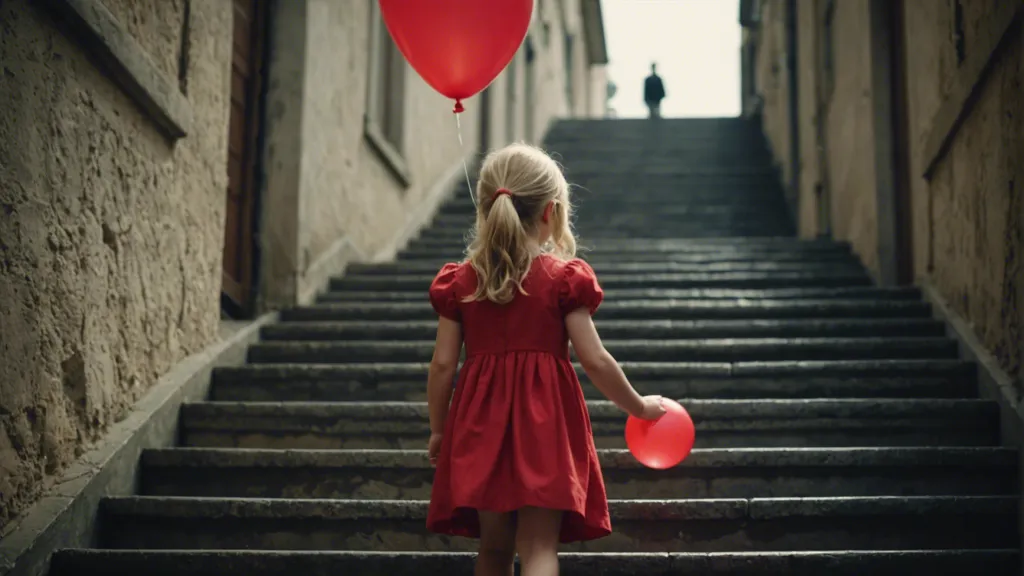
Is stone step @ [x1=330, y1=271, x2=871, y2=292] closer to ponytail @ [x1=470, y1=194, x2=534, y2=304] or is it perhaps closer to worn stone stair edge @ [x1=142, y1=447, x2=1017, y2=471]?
worn stone stair edge @ [x1=142, y1=447, x2=1017, y2=471]

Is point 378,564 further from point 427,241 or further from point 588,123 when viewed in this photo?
point 588,123

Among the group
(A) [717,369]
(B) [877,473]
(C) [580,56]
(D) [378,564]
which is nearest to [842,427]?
(B) [877,473]

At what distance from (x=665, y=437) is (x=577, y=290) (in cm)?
46

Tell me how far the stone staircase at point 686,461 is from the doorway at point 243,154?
1.43ft

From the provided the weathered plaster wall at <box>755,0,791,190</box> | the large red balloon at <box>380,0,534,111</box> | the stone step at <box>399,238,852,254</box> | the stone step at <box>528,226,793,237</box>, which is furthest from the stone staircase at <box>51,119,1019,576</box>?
the weathered plaster wall at <box>755,0,791,190</box>

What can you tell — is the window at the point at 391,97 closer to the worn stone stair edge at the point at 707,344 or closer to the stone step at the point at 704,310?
the stone step at the point at 704,310

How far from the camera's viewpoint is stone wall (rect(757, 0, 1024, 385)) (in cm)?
424

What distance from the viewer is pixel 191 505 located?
12.6 ft

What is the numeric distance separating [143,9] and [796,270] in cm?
437

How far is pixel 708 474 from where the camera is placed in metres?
4.05

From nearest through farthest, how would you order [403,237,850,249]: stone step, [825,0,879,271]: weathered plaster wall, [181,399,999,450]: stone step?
[181,399,999,450]: stone step
[825,0,879,271]: weathered plaster wall
[403,237,850,249]: stone step

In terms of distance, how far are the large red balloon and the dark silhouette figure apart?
20.0m

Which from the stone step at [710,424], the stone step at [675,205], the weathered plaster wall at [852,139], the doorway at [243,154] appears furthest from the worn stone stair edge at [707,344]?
the stone step at [675,205]

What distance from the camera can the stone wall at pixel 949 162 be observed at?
13.9 feet
